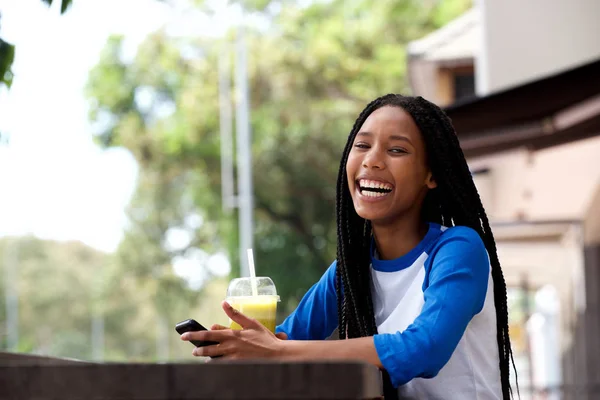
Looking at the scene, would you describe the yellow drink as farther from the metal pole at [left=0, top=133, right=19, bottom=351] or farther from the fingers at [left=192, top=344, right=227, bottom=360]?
the metal pole at [left=0, top=133, right=19, bottom=351]

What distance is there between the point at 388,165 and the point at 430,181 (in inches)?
5.8

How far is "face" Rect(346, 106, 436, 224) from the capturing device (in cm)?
228

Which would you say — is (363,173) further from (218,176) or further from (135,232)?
Result: (135,232)

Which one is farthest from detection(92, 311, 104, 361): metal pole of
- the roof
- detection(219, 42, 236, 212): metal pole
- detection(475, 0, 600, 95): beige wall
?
the roof

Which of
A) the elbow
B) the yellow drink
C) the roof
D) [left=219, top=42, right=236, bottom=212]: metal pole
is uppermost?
[left=219, top=42, right=236, bottom=212]: metal pole

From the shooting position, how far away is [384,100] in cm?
242

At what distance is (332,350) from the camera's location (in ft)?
6.23

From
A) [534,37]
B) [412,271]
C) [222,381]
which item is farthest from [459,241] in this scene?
[534,37]

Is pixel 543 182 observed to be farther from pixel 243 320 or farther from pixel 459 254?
pixel 243 320

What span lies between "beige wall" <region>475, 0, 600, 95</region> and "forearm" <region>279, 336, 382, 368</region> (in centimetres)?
877

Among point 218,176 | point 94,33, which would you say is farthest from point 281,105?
point 94,33

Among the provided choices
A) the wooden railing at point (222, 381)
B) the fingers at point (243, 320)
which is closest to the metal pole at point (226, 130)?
the fingers at point (243, 320)

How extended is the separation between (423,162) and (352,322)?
37 cm

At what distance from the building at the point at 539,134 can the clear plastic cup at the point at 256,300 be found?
9.61 feet
